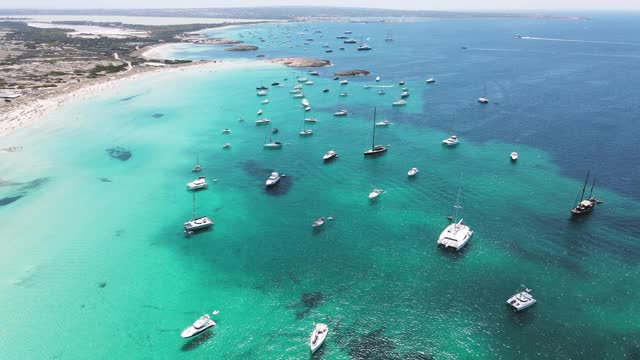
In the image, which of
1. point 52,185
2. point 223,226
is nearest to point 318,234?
point 223,226

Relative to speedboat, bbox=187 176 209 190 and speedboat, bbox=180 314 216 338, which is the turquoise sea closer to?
speedboat, bbox=180 314 216 338

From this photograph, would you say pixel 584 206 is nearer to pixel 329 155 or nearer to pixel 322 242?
pixel 322 242

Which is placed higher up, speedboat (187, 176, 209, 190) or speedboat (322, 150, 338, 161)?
speedboat (322, 150, 338, 161)

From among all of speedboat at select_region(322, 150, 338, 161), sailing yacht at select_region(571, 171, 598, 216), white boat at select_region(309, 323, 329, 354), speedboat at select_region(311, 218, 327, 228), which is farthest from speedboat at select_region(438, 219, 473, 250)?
speedboat at select_region(322, 150, 338, 161)

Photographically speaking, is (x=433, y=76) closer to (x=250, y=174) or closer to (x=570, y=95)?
(x=570, y=95)

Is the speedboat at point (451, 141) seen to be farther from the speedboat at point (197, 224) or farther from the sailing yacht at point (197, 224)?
the speedboat at point (197, 224)
